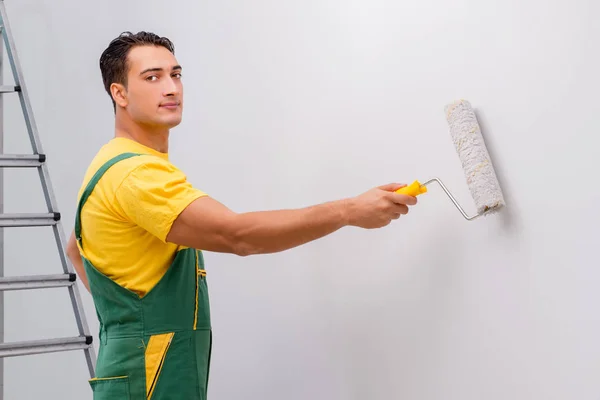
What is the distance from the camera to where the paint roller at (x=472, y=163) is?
1382mm

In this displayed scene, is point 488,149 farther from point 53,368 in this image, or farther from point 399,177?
point 53,368

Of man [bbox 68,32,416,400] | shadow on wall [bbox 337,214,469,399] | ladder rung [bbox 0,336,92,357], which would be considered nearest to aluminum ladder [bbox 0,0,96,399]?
ladder rung [bbox 0,336,92,357]

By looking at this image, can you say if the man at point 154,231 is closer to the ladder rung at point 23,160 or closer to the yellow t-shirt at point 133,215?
the yellow t-shirt at point 133,215

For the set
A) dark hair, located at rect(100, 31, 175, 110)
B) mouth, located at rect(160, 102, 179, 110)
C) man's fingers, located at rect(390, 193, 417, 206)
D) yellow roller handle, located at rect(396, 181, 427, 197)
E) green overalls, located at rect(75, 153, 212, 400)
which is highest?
dark hair, located at rect(100, 31, 175, 110)

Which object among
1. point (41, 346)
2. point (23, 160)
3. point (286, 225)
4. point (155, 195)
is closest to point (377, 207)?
point (286, 225)

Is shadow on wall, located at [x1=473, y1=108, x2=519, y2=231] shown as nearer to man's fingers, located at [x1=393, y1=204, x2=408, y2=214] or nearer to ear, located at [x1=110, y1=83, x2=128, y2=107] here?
man's fingers, located at [x1=393, y1=204, x2=408, y2=214]

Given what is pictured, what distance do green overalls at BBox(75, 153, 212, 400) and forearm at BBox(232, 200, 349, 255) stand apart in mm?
238

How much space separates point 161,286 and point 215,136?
30.8 inches

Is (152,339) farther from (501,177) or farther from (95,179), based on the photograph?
(501,177)

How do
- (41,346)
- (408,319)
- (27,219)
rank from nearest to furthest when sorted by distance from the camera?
(408,319), (41,346), (27,219)

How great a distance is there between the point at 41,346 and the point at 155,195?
0.91 metres

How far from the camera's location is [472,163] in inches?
55.0

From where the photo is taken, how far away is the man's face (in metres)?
1.65

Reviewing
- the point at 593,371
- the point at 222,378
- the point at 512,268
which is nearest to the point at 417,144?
the point at 512,268
